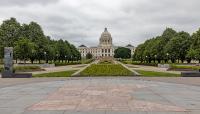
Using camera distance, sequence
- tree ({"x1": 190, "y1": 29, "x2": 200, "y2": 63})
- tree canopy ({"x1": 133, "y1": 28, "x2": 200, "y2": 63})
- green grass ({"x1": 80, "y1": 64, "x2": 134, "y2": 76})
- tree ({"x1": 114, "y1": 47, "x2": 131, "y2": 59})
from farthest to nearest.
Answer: tree ({"x1": 114, "y1": 47, "x2": 131, "y2": 59})
tree canopy ({"x1": 133, "y1": 28, "x2": 200, "y2": 63})
tree ({"x1": 190, "y1": 29, "x2": 200, "y2": 63})
green grass ({"x1": 80, "y1": 64, "x2": 134, "y2": 76})

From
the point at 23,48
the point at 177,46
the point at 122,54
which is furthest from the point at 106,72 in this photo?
the point at 122,54

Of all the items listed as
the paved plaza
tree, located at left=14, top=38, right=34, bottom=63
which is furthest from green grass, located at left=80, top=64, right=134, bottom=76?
the paved plaza

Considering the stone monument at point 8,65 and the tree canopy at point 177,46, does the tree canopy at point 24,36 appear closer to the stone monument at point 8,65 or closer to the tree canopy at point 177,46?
the tree canopy at point 177,46

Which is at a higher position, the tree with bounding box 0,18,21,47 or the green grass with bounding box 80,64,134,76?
the tree with bounding box 0,18,21,47

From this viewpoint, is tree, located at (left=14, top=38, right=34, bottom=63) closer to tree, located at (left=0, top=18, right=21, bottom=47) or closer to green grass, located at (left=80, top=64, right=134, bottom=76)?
tree, located at (left=0, top=18, right=21, bottom=47)

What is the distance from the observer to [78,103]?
1327 centimetres

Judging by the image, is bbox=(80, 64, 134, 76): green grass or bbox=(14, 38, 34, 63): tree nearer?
bbox=(80, 64, 134, 76): green grass

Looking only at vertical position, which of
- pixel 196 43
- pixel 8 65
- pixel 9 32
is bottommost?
pixel 8 65

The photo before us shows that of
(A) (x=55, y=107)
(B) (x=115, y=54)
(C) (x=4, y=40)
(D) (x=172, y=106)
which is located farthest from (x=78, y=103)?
(B) (x=115, y=54)

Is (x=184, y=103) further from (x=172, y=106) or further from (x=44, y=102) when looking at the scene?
(x=44, y=102)

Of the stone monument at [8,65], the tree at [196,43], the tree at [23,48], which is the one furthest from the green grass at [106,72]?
the tree at [196,43]

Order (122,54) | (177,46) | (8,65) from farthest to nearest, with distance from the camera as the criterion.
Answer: (122,54)
(177,46)
(8,65)

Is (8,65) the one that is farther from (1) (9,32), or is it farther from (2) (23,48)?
(1) (9,32)

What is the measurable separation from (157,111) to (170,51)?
56886mm
